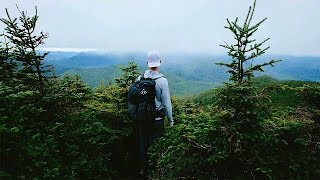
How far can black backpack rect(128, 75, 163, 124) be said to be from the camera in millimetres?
7871

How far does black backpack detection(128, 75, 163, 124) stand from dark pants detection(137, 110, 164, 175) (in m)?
0.21

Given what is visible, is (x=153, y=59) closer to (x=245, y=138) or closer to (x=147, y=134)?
(x=147, y=134)

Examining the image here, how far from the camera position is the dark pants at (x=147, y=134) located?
8126 mm

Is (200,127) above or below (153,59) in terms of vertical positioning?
below

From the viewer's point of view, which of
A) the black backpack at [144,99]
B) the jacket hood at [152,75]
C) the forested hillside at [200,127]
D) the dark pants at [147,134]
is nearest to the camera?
the forested hillside at [200,127]

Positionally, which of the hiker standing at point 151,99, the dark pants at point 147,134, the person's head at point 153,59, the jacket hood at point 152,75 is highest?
the person's head at point 153,59

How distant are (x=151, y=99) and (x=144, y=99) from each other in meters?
0.15

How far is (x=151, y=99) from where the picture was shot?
26.1 ft

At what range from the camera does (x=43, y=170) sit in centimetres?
570

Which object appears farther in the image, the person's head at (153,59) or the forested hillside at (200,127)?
the person's head at (153,59)

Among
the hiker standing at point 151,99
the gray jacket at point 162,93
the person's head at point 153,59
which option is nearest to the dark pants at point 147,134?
the hiker standing at point 151,99

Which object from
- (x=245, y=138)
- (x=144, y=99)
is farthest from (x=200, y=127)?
(x=144, y=99)

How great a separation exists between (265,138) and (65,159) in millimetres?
3636

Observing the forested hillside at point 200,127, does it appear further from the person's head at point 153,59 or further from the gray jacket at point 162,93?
the person's head at point 153,59
